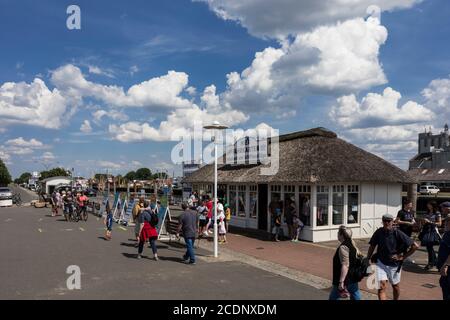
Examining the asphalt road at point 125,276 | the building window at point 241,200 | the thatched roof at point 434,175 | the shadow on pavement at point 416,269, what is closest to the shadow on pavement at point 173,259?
the asphalt road at point 125,276

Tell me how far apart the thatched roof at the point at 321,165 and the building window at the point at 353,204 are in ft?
2.15

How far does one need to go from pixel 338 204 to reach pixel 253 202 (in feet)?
15.8

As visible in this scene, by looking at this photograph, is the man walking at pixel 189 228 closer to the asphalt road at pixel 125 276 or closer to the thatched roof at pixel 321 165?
the asphalt road at pixel 125 276

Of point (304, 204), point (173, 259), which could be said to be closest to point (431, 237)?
point (304, 204)

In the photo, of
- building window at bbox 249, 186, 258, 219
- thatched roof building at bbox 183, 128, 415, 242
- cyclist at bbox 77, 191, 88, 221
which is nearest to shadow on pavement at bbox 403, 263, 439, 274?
thatched roof building at bbox 183, 128, 415, 242

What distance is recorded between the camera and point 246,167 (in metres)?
21.9

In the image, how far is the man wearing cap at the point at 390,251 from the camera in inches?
284

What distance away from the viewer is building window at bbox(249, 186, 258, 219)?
67.9 feet

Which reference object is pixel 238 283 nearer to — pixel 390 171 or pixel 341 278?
pixel 341 278

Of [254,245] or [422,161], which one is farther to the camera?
[422,161]

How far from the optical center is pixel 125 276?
10336mm

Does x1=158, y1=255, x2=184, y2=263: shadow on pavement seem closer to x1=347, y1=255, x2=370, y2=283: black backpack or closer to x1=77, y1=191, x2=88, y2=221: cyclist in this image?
x1=347, y1=255, x2=370, y2=283: black backpack
